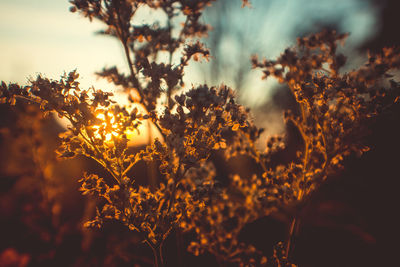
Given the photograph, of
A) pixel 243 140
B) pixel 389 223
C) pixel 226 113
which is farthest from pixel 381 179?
pixel 226 113

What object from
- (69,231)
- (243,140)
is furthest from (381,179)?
(69,231)

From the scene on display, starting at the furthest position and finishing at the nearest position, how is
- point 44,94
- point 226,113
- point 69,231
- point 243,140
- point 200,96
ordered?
point 69,231, point 243,140, point 226,113, point 44,94, point 200,96

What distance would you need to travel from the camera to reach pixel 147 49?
8.96 feet

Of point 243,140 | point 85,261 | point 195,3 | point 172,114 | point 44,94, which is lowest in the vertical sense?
point 85,261

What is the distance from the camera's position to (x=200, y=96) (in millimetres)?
1595

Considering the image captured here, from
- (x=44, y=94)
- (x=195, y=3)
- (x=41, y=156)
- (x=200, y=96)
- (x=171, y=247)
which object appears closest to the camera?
(x=200, y=96)

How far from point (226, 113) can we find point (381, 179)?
7996mm

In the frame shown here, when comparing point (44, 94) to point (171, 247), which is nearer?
point (44, 94)

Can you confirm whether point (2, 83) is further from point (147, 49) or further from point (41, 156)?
point (41, 156)

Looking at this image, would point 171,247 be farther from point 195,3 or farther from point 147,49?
point 195,3

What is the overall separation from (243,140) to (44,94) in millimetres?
2209

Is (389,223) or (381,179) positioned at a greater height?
(381,179)

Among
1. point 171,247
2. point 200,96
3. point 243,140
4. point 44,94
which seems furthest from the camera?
point 171,247

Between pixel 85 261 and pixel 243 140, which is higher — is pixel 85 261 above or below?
below
